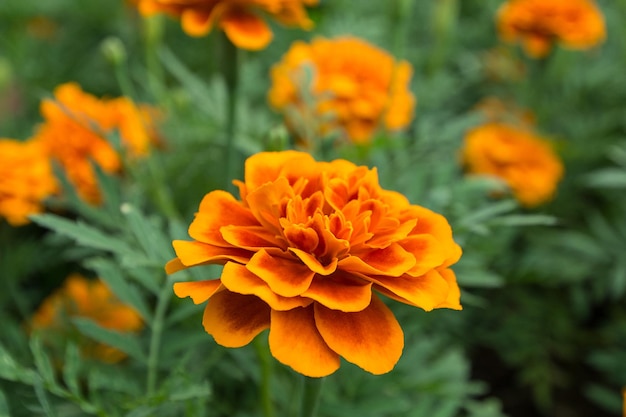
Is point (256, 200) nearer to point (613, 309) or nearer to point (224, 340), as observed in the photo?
point (224, 340)

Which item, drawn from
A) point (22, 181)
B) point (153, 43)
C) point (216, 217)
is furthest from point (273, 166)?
point (153, 43)

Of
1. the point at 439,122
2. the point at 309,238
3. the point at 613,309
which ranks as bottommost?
the point at 613,309

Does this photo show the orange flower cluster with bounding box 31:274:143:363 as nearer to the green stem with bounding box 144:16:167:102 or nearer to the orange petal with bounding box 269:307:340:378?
the green stem with bounding box 144:16:167:102

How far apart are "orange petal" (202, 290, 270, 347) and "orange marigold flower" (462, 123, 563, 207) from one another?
0.90 meters

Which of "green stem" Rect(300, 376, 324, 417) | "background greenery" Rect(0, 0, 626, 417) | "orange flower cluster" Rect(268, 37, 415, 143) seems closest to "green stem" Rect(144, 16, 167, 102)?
"background greenery" Rect(0, 0, 626, 417)

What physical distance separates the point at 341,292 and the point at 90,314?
1.97ft

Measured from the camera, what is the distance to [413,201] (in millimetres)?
801

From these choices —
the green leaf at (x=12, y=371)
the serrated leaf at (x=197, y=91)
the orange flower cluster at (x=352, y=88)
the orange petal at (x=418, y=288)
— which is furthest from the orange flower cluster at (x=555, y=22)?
the green leaf at (x=12, y=371)

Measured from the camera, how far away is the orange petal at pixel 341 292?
1.42 ft

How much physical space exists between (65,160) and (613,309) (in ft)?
3.21

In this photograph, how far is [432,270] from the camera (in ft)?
1.57

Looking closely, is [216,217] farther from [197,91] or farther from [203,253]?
[197,91]

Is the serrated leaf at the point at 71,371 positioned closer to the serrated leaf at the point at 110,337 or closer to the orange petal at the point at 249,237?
the serrated leaf at the point at 110,337

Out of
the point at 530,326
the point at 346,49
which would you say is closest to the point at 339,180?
the point at 346,49
